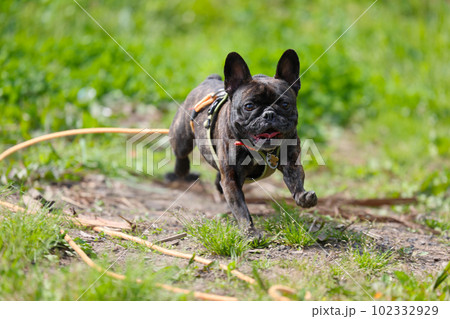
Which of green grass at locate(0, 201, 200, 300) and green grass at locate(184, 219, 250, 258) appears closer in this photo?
green grass at locate(0, 201, 200, 300)

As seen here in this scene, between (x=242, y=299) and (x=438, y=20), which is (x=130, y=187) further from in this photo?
(x=438, y=20)

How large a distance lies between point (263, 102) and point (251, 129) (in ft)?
0.76

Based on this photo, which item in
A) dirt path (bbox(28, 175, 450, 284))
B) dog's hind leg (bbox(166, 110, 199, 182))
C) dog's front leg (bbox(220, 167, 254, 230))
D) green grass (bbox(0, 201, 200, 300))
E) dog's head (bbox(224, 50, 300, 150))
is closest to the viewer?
green grass (bbox(0, 201, 200, 300))

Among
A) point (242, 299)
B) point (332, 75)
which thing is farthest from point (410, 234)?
point (332, 75)

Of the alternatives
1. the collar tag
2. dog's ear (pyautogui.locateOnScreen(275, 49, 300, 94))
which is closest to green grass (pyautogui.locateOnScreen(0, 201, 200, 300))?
the collar tag

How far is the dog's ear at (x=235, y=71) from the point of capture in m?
4.10

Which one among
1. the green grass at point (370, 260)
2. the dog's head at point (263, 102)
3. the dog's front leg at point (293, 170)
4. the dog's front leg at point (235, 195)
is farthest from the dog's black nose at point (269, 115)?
the green grass at point (370, 260)

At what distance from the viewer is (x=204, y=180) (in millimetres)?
6859

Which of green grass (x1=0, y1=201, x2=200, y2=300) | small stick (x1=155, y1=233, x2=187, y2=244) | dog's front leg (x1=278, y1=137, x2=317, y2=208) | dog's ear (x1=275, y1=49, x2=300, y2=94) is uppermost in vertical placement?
dog's ear (x1=275, y1=49, x2=300, y2=94)

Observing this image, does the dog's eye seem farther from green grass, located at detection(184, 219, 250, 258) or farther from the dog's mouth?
green grass, located at detection(184, 219, 250, 258)

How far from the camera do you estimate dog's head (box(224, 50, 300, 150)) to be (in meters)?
3.90

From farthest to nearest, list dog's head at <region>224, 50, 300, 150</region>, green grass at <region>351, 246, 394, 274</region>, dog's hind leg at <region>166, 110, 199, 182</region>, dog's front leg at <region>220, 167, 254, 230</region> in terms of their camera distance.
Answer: dog's hind leg at <region>166, 110, 199, 182</region> → dog's front leg at <region>220, 167, 254, 230</region> → dog's head at <region>224, 50, 300, 150</region> → green grass at <region>351, 246, 394, 274</region>

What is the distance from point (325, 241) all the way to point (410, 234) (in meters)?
1.14

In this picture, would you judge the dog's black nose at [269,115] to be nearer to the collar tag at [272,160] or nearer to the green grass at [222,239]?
the collar tag at [272,160]
